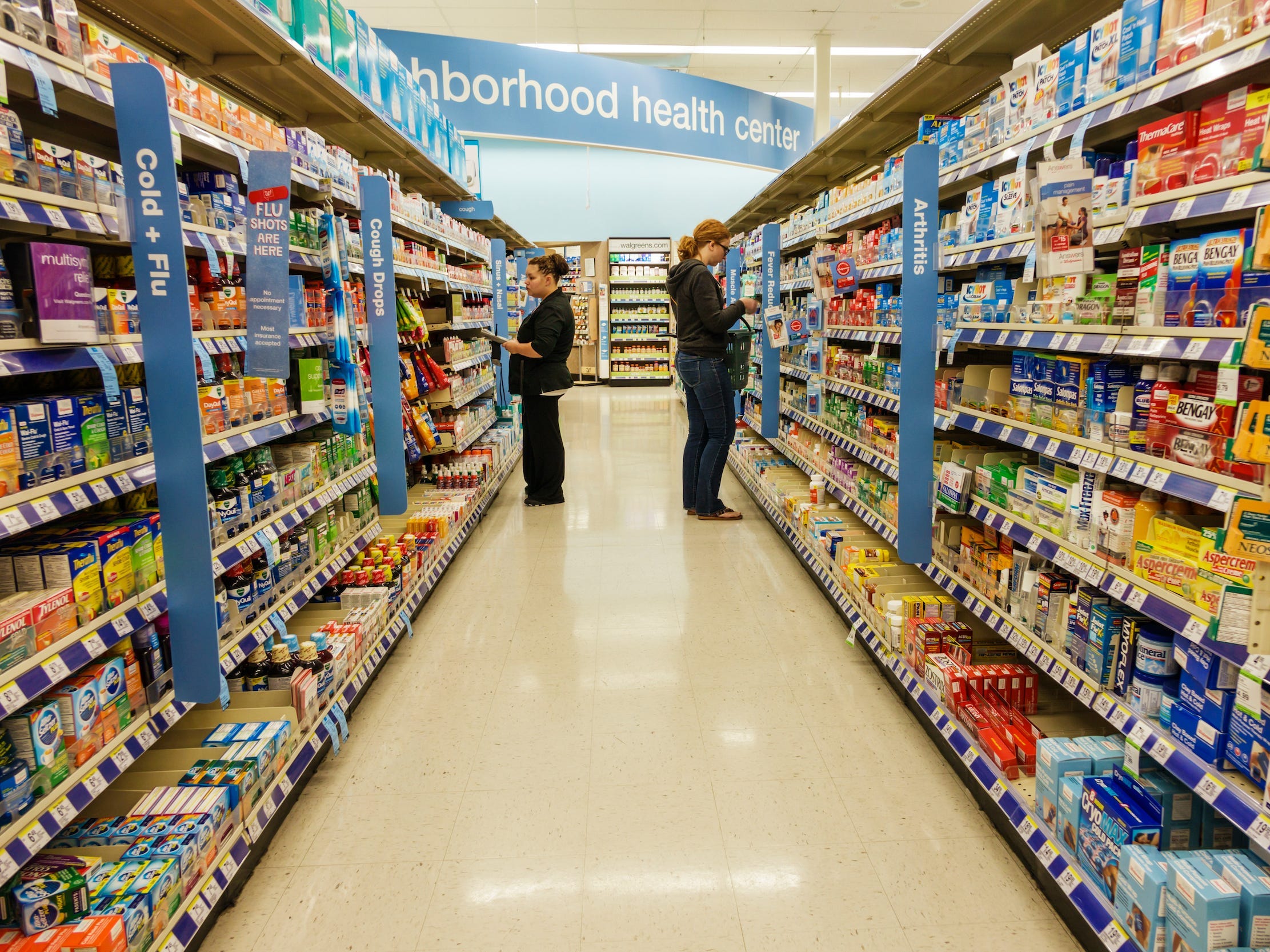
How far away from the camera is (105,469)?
6.78ft

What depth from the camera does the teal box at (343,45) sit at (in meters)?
3.78

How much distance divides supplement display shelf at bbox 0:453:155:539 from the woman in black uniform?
417 centimetres

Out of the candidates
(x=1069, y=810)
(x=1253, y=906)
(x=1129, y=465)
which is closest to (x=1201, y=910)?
(x=1253, y=906)

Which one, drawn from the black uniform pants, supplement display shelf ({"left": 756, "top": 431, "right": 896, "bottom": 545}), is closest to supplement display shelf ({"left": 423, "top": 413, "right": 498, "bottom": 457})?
the black uniform pants

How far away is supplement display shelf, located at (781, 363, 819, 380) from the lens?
19.1 feet

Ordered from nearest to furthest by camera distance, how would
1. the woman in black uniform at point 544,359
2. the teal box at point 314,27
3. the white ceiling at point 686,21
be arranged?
the teal box at point 314,27 < the woman in black uniform at point 544,359 < the white ceiling at point 686,21

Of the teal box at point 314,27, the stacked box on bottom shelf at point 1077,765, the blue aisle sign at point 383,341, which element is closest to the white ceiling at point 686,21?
the teal box at point 314,27

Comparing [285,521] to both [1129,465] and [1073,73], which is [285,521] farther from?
[1073,73]

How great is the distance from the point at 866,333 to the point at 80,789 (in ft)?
12.2

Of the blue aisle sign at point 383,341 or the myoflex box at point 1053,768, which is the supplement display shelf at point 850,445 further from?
the blue aisle sign at point 383,341

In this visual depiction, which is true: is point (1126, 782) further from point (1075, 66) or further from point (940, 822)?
point (1075, 66)

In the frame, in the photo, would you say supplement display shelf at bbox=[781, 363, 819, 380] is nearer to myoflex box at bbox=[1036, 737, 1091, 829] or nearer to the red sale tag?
myoflex box at bbox=[1036, 737, 1091, 829]

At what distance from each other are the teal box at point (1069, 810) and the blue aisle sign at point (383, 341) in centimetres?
313

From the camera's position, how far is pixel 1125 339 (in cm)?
212
